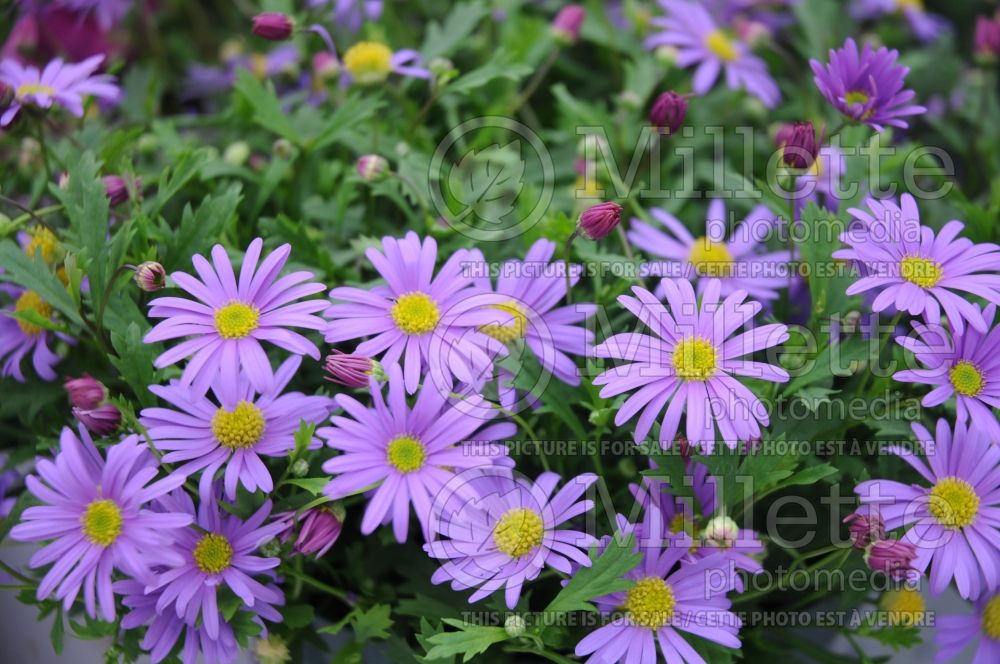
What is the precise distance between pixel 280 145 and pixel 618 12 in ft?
2.36

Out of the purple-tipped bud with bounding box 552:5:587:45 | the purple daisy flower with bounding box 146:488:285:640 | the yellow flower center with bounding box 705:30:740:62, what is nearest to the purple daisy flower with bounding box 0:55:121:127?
the purple daisy flower with bounding box 146:488:285:640

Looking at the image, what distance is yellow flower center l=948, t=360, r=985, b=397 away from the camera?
79 centimetres

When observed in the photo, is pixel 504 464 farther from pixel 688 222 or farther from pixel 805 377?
pixel 688 222

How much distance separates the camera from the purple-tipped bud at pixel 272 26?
106cm

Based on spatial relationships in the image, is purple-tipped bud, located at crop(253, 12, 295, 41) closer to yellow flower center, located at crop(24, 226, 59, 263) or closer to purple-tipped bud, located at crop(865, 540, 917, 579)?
yellow flower center, located at crop(24, 226, 59, 263)

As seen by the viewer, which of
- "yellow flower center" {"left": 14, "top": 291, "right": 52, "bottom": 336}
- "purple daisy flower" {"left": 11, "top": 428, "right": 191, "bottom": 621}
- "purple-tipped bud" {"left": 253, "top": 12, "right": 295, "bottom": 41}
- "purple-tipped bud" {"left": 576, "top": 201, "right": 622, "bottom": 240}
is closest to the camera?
"purple daisy flower" {"left": 11, "top": 428, "right": 191, "bottom": 621}

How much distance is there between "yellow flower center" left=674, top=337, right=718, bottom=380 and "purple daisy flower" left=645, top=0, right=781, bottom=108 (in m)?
0.56

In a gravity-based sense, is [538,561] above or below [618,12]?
below

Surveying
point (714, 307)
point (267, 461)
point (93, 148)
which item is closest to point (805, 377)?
point (714, 307)

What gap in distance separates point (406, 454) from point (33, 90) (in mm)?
623

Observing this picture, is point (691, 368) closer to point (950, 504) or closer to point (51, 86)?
point (950, 504)

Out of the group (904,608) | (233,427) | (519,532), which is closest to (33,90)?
(233,427)

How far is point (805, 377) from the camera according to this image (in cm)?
84

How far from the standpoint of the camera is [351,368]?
2.49 ft
